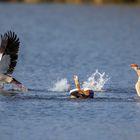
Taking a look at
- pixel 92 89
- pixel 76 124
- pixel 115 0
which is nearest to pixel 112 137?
pixel 76 124

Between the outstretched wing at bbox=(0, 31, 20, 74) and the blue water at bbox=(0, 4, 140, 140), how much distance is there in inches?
25.5

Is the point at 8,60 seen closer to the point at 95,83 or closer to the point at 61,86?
the point at 61,86

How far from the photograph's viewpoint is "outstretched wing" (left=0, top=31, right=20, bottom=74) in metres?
17.7

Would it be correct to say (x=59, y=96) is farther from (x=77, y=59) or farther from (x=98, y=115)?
(x=77, y=59)

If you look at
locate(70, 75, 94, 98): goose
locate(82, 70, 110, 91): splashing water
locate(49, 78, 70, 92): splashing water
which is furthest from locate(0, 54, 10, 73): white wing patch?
locate(70, 75, 94, 98): goose

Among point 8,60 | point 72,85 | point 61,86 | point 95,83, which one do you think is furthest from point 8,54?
point 95,83

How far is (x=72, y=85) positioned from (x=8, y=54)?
161 cm

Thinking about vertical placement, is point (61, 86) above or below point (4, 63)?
below

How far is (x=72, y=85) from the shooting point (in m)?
18.6

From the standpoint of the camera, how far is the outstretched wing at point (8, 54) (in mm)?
17688

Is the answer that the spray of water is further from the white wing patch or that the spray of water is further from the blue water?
the white wing patch

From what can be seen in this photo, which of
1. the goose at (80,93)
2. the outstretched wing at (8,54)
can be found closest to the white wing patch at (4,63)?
the outstretched wing at (8,54)

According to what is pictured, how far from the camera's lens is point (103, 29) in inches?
1647

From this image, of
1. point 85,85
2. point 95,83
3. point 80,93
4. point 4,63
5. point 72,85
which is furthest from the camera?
point 72,85
